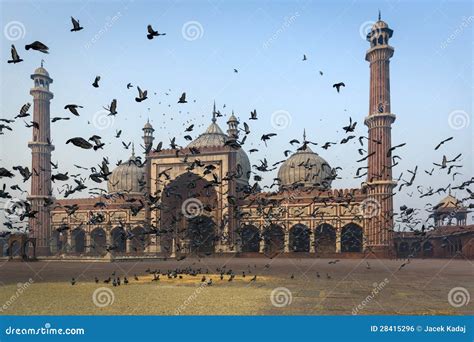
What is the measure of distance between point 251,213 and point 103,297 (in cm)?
4304

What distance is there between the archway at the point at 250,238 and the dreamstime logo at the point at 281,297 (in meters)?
41.3

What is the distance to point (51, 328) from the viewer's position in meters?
8.41

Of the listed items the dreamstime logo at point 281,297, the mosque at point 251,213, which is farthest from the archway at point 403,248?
the dreamstime logo at point 281,297

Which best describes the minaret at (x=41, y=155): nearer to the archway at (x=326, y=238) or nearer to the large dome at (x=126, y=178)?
the large dome at (x=126, y=178)

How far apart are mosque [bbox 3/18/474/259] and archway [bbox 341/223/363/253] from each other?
13cm

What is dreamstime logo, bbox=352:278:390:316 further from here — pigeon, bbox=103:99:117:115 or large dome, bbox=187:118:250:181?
large dome, bbox=187:118:250:181

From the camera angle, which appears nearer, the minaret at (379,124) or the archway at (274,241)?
the minaret at (379,124)

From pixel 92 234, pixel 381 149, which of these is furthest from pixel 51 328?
pixel 92 234

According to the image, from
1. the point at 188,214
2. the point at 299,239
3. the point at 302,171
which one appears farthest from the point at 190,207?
the point at 302,171

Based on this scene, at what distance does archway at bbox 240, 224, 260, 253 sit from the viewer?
59250 mm

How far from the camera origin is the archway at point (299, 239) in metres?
57.5

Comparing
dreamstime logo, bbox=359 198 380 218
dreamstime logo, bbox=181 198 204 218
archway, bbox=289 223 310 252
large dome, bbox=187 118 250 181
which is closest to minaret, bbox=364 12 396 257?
dreamstime logo, bbox=359 198 380 218

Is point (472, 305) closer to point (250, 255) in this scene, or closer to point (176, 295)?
point (176, 295)

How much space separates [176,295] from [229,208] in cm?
4039
